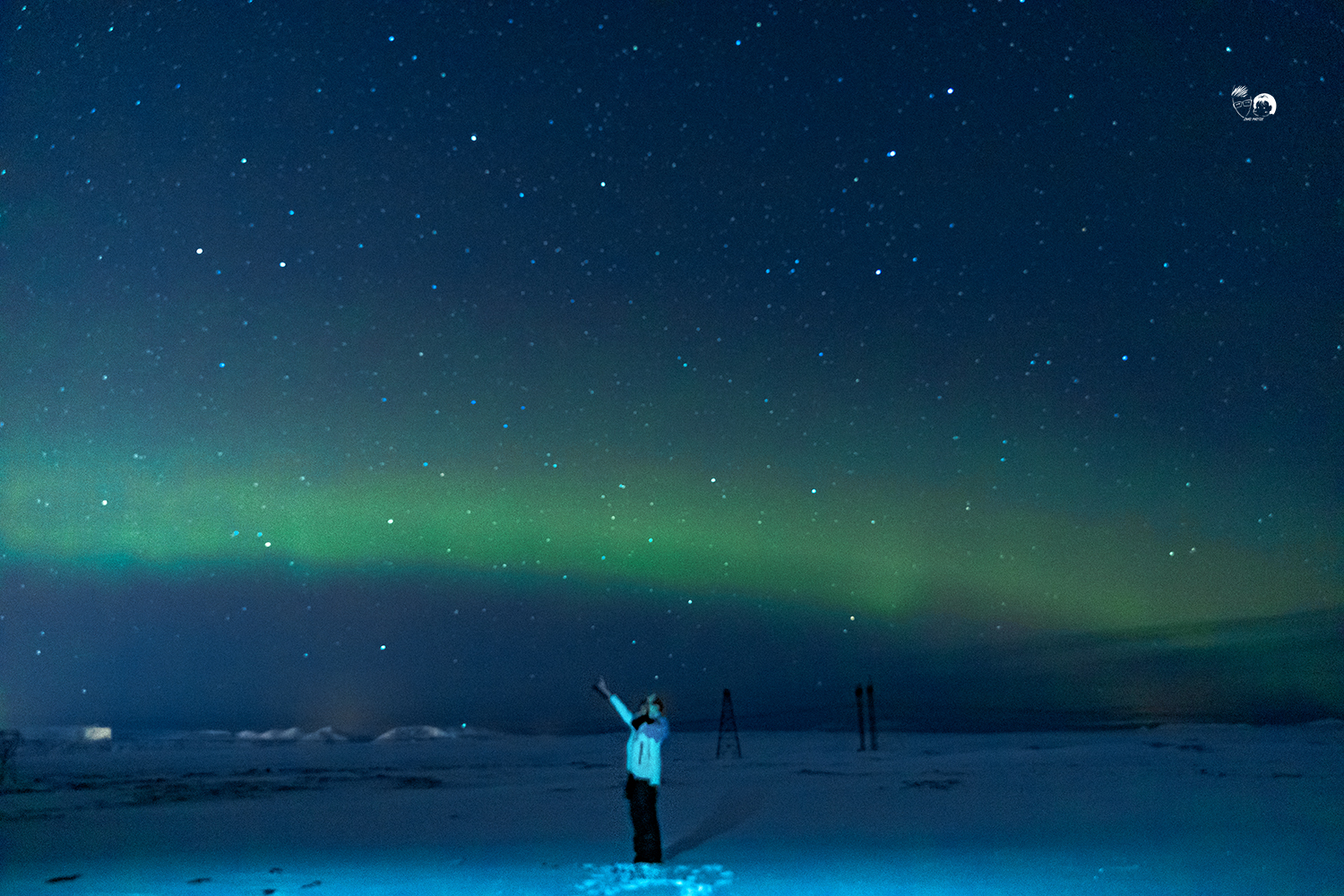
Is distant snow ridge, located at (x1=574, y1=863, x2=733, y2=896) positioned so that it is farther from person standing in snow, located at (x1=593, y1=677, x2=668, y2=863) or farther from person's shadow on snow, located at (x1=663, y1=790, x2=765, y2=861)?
person's shadow on snow, located at (x1=663, y1=790, x2=765, y2=861)

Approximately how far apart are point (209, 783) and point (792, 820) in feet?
59.2

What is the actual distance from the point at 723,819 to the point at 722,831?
5.40 ft

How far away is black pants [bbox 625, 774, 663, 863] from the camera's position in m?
12.5

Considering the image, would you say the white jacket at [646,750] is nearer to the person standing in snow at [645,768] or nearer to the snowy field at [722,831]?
the person standing in snow at [645,768]

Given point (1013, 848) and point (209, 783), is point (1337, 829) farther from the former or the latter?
point (209, 783)

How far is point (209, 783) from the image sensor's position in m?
29.8

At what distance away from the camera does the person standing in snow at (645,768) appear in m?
12.4

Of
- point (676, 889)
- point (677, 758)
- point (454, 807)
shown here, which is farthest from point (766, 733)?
point (676, 889)

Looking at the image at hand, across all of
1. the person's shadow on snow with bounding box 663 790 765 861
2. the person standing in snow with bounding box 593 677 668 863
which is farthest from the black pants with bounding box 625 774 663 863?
the person's shadow on snow with bounding box 663 790 765 861

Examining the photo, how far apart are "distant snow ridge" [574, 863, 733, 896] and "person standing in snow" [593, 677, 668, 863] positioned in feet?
0.83

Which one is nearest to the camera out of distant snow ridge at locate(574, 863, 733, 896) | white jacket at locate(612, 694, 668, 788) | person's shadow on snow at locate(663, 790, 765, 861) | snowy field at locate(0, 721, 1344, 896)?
distant snow ridge at locate(574, 863, 733, 896)

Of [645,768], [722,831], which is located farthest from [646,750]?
[722,831]

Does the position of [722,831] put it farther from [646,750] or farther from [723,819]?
[646,750]

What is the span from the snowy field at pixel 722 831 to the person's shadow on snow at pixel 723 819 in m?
0.11
